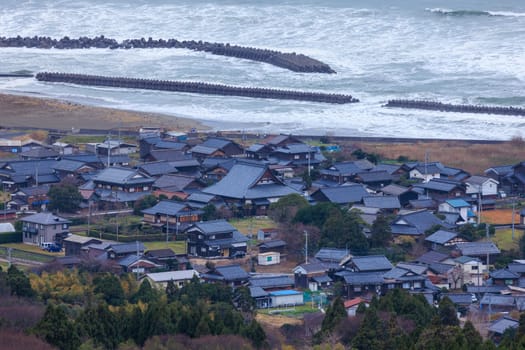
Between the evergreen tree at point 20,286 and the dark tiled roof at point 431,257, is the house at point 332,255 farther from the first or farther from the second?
the evergreen tree at point 20,286

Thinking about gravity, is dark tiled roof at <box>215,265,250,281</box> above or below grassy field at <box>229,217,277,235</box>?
above

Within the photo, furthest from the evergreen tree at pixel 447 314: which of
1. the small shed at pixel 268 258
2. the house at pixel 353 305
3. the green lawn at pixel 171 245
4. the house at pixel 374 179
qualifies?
the house at pixel 374 179

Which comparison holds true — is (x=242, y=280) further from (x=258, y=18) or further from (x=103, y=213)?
(x=258, y=18)

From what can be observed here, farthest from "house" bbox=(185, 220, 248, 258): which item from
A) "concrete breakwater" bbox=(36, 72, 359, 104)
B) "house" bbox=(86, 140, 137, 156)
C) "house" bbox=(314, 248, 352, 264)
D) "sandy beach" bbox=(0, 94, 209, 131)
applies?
"concrete breakwater" bbox=(36, 72, 359, 104)

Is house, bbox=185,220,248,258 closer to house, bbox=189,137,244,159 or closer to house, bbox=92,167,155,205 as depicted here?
house, bbox=92,167,155,205

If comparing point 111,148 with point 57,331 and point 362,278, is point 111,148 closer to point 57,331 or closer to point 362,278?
point 362,278
